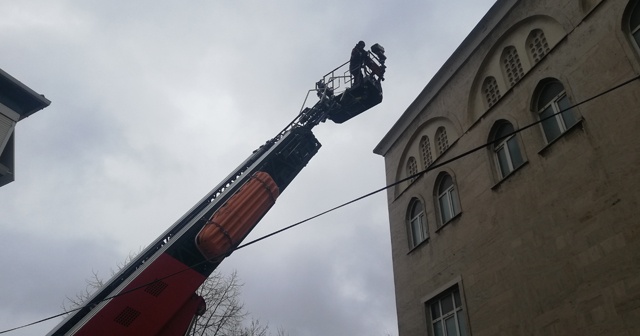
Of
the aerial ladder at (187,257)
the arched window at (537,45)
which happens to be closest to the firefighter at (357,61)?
the aerial ladder at (187,257)

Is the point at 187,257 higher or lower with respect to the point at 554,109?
lower

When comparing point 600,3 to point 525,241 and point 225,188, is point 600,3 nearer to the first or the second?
point 525,241

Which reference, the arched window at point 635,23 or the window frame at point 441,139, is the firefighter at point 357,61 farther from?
the arched window at point 635,23

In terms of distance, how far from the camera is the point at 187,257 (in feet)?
33.3

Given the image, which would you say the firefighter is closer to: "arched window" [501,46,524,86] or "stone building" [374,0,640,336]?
"stone building" [374,0,640,336]

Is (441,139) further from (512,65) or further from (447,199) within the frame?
(512,65)

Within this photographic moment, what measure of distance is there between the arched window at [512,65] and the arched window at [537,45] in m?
0.43

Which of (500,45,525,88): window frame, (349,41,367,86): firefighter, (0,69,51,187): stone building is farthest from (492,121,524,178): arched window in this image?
(0,69,51,187): stone building

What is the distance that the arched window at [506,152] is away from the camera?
38.9ft

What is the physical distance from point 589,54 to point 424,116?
6.59 metres

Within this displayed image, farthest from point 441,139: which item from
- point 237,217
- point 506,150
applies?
point 237,217

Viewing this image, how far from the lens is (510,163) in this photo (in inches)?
472

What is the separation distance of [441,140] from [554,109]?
461cm

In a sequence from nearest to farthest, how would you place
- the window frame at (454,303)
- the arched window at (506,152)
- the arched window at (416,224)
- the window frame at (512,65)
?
the window frame at (454,303) → the arched window at (506,152) → the window frame at (512,65) → the arched window at (416,224)
